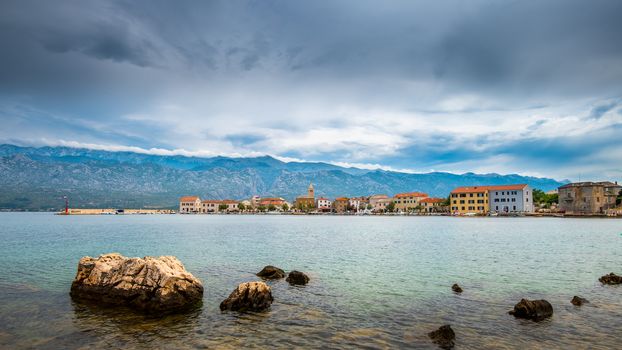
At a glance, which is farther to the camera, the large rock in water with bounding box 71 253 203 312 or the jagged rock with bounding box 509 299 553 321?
the large rock in water with bounding box 71 253 203 312

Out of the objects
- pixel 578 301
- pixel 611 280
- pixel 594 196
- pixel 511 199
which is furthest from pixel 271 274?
pixel 511 199

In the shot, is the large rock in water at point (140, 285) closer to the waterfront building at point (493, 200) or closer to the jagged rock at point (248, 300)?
the jagged rock at point (248, 300)

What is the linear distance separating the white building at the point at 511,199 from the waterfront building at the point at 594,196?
17623 mm

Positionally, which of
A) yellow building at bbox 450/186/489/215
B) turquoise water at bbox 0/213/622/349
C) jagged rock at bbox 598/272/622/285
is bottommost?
turquoise water at bbox 0/213/622/349

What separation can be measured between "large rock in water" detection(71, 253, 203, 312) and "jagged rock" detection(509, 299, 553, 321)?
677 inches

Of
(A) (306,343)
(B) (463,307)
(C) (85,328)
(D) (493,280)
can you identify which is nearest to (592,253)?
(D) (493,280)

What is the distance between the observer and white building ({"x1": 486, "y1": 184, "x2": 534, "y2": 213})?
176375mm

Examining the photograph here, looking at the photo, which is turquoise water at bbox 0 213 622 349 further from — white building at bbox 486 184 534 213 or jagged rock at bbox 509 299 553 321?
white building at bbox 486 184 534 213

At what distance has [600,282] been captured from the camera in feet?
88.4

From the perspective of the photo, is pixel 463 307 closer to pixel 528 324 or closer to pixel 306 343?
pixel 528 324

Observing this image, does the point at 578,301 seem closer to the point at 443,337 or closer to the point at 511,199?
the point at 443,337

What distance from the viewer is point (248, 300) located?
68.0 ft

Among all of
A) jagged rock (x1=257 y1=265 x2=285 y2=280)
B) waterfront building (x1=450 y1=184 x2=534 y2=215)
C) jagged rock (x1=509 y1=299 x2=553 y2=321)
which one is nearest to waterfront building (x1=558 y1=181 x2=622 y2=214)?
waterfront building (x1=450 y1=184 x2=534 y2=215)

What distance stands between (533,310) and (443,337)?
6298mm
